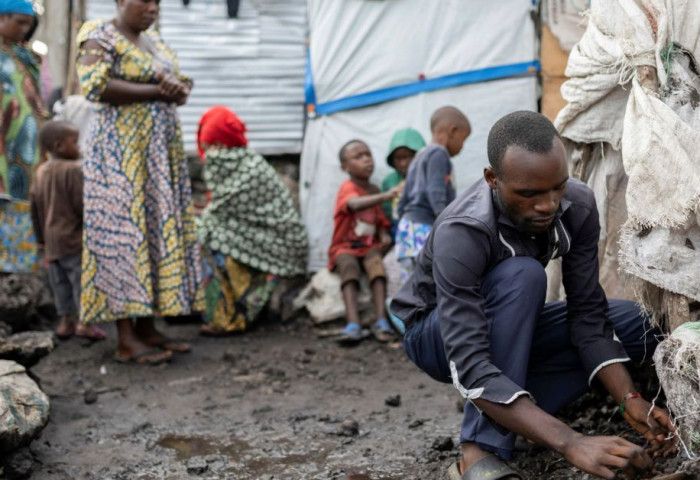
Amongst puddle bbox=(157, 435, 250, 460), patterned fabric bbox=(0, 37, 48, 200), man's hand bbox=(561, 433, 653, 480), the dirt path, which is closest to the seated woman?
the dirt path

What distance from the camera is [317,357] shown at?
5027 millimetres

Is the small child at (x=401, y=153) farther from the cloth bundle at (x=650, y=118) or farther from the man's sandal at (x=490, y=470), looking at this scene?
the man's sandal at (x=490, y=470)

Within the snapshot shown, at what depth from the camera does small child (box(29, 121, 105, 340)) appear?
213 inches

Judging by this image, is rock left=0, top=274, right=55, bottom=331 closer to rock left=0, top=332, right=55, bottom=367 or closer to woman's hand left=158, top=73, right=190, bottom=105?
rock left=0, top=332, right=55, bottom=367

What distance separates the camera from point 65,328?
5.46 m

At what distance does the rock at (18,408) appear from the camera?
280 cm

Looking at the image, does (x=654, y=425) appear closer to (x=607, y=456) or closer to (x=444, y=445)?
(x=607, y=456)

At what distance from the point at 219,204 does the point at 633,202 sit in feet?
12.6

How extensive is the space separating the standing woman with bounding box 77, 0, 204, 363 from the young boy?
133cm

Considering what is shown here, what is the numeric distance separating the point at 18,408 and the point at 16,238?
2.67 metres

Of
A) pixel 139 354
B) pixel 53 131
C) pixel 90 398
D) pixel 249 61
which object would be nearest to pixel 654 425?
pixel 90 398

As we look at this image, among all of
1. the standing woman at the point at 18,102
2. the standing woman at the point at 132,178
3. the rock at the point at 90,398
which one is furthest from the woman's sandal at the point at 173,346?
the standing woman at the point at 18,102

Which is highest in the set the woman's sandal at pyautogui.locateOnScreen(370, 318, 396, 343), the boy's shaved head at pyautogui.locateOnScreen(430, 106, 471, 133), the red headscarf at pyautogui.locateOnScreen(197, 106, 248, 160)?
the boy's shaved head at pyautogui.locateOnScreen(430, 106, 471, 133)

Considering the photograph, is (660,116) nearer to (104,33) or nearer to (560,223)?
(560,223)
